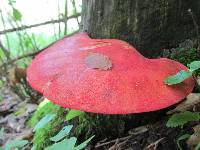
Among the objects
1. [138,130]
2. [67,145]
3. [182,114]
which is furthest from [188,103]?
[67,145]

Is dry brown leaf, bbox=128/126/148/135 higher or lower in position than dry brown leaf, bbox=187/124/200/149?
lower

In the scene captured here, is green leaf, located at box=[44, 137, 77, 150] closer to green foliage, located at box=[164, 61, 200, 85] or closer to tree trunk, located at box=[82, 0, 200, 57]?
green foliage, located at box=[164, 61, 200, 85]

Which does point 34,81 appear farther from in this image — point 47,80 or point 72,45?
point 72,45

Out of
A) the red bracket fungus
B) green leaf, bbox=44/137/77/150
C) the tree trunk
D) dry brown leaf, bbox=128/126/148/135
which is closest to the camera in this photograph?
green leaf, bbox=44/137/77/150

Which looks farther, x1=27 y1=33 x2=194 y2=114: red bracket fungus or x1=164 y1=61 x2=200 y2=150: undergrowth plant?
x1=164 y1=61 x2=200 y2=150: undergrowth plant

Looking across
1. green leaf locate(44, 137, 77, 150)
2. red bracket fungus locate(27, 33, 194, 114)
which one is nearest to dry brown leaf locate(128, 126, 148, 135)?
red bracket fungus locate(27, 33, 194, 114)

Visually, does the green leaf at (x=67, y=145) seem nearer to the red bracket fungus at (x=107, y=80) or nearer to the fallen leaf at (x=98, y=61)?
the red bracket fungus at (x=107, y=80)
